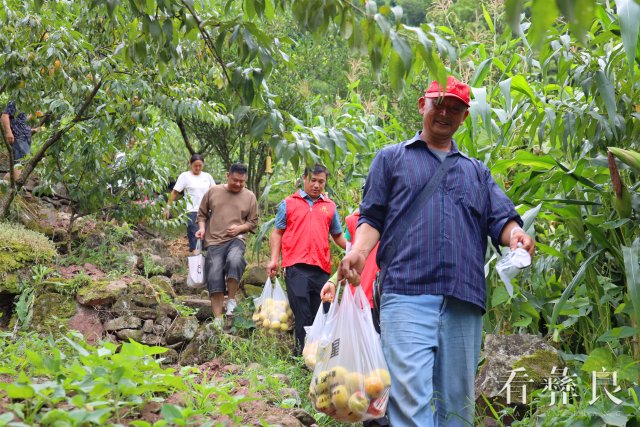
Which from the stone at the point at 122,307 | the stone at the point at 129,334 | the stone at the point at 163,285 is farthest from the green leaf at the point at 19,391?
the stone at the point at 163,285

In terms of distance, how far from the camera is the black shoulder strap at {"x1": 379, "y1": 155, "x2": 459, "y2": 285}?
3463mm

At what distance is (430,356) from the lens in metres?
3.31

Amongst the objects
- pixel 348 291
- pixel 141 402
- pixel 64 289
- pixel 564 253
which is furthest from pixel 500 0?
pixel 141 402

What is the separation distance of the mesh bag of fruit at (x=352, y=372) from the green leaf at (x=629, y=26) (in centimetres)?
147

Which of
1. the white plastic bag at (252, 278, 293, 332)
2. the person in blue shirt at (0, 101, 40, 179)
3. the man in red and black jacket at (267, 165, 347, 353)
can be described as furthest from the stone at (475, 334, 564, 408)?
the person in blue shirt at (0, 101, 40, 179)

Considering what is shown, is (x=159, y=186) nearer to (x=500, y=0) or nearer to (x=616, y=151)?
(x=500, y=0)

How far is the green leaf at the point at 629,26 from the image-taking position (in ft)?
10.8

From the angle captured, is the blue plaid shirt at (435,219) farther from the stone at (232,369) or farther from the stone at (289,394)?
the stone at (232,369)

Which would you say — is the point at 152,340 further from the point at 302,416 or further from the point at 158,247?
the point at 158,247

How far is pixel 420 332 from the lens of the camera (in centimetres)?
329

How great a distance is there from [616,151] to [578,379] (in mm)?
1191

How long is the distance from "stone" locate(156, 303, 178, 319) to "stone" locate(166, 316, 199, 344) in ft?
0.56

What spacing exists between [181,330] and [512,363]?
129 inches

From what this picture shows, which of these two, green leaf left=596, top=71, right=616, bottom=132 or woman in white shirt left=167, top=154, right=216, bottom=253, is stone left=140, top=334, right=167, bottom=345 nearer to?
woman in white shirt left=167, top=154, right=216, bottom=253
